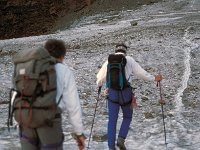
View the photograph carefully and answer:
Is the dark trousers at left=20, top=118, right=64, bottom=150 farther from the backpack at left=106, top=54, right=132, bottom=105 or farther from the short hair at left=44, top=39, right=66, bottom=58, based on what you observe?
the backpack at left=106, top=54, right=132, bottom=105

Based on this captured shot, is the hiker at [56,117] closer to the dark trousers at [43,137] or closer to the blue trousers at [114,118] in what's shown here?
the dark trousers at [43,137]

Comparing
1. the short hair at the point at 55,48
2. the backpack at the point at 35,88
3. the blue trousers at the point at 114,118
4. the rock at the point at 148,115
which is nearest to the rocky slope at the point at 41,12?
the rock at the point at 148,115

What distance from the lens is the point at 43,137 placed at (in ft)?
15.0

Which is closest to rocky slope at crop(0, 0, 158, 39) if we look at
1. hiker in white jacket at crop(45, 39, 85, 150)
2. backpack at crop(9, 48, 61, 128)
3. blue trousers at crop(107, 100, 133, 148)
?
blue trousers at crop(107, 100, 133, 148)

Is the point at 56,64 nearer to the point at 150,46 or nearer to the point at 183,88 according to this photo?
the point at 183,88

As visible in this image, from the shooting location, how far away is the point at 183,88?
43.9 ft

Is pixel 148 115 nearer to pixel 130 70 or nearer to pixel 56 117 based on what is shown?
pixel 130 70

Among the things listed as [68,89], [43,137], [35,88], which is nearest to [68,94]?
[68,89]

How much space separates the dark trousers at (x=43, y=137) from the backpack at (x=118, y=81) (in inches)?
Result: 98.4

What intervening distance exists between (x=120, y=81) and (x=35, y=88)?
275cm

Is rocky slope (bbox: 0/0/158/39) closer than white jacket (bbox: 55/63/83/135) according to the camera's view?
No

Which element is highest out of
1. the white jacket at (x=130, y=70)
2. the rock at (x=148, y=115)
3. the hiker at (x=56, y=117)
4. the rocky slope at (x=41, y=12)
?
the rocky slope at (x=41, y=12)

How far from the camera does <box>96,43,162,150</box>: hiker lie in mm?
7039

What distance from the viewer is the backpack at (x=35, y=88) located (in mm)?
4484
